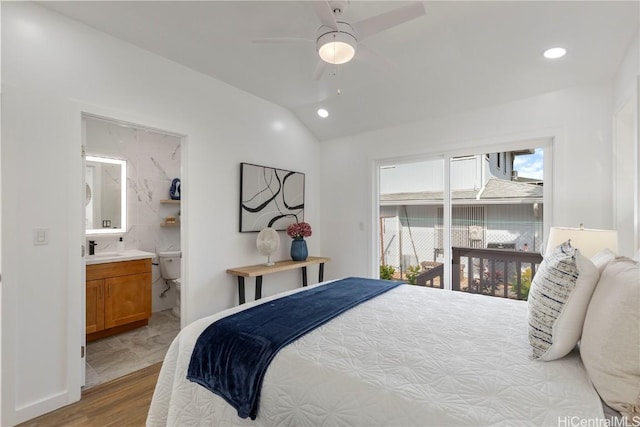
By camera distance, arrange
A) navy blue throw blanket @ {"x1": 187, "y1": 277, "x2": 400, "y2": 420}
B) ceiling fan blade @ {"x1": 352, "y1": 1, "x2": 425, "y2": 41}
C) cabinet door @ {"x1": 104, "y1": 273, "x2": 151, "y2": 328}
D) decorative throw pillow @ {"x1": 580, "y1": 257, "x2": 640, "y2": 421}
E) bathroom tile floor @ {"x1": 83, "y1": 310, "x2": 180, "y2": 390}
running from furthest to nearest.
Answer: cabinet door @ {"x1": 104, "y1": 273, "x2": 151, "y2": 328}, bathroom tile floor @ {"x1": 83, "y1": 310, "x2": 180, "y2": 390}, ceiling fan blade @ {"x1": 352, "y1": 1, "x2": 425, "y2": 41}, navy blue throw blanket @ {"x1": 187, "y1": 277, "x2": 400, "y2": 420}, decorative throw pillow @ {"x1": 580, "y1": 257, "x2": 640, "y2": 421}

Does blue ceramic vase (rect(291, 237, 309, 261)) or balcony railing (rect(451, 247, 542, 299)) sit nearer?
balcony railing (rect(451, 247, 542, 299))

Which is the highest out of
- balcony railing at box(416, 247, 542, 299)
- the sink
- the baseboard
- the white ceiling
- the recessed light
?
the white ceiling

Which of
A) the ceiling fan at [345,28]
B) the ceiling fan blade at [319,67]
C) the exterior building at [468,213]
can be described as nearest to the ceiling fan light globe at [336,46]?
the ceiling fan at [345,28]

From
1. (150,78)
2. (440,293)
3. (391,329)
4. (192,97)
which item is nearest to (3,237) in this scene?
(150,78)

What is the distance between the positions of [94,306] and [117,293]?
0.22 meters

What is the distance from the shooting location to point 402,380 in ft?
3.54

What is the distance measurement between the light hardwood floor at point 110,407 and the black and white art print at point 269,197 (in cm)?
161

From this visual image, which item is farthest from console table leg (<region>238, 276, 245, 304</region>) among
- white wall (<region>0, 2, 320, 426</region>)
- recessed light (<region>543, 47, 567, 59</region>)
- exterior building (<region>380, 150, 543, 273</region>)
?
recessed light (<region>543, 47, 567, 59</region>)

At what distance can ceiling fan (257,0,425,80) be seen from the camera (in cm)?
163

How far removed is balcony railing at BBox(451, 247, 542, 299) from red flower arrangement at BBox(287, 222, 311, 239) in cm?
171

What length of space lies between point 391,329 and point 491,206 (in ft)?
7.62

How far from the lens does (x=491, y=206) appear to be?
324 cm

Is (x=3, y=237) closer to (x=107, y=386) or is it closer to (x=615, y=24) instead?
(x=107, y=386)

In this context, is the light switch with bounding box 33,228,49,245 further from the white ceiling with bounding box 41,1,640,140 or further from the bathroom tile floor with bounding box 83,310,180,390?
the white ceiling with bounding box 41,1,640,140
